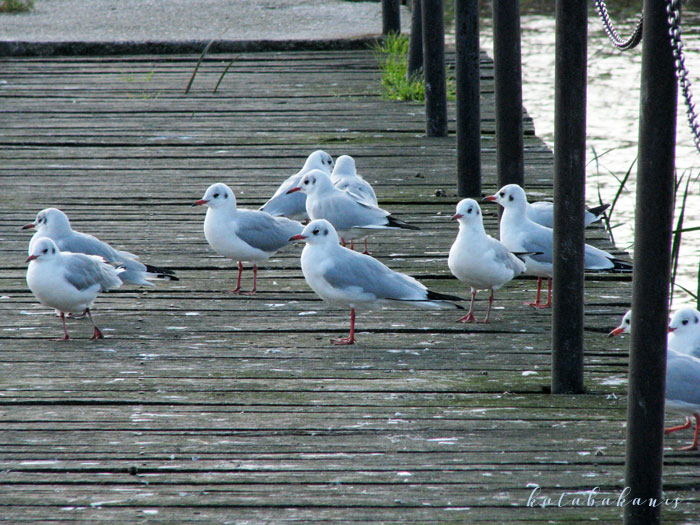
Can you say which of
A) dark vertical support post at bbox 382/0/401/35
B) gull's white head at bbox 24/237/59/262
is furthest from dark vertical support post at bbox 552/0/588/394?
dark vertical support post at bbox 382/0/401/35

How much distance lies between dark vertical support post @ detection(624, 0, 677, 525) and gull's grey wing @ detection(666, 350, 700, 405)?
790mm

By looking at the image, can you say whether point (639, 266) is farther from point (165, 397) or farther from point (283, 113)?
point (283, 113)

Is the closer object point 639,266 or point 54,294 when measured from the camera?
point 639,266

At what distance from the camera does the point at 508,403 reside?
3.48 meters

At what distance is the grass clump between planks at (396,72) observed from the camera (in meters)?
9.11

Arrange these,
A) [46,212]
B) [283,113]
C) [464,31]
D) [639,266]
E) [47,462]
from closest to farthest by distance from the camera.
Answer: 1. [639,266]
2. [47,462]
3. [46,212]
4. [464,31]
5. [283,113]

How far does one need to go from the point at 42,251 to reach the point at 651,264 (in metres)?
2.80

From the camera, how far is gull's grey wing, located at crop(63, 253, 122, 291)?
13.9 feet

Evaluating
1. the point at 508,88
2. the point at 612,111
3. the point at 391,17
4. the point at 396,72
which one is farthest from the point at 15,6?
the point at 508,88

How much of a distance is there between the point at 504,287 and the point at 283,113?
422 cm

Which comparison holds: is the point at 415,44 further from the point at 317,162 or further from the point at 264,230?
the point at 264,230

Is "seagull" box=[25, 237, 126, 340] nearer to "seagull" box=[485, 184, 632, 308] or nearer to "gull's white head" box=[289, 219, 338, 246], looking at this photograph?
"gull's white head" box=[289, 219, 338, 246]

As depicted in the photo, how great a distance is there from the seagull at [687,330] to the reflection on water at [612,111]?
10.6ft

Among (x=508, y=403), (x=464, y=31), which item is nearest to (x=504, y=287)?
(x=508, y=403)
